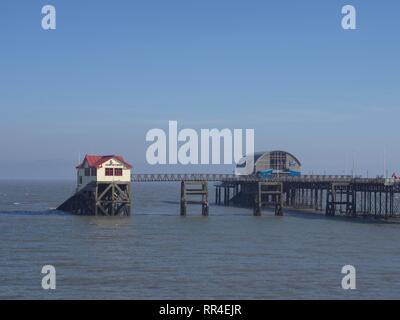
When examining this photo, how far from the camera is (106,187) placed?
259 feet

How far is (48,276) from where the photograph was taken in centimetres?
3734

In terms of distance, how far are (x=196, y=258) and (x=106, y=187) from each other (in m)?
34.9

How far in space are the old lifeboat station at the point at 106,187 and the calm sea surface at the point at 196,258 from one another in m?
5.63

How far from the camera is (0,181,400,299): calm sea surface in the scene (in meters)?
35.1

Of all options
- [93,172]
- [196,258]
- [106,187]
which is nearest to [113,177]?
[106,187]

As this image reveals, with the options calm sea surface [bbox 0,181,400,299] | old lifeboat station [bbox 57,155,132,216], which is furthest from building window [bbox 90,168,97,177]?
calm sea surface [bbox 0,181,400,299]

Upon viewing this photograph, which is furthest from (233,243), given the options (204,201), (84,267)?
(204,201)

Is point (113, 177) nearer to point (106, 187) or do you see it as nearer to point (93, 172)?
point (106, 187)

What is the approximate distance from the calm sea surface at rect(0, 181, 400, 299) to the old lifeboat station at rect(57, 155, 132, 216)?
5.63 meters

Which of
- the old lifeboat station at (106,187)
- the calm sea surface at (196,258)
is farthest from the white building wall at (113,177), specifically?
the calm sea surface at (196,258)

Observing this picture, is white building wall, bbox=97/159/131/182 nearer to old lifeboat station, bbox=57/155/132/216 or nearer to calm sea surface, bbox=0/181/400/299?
old lifeboat station, bbox=57/155/132/216
